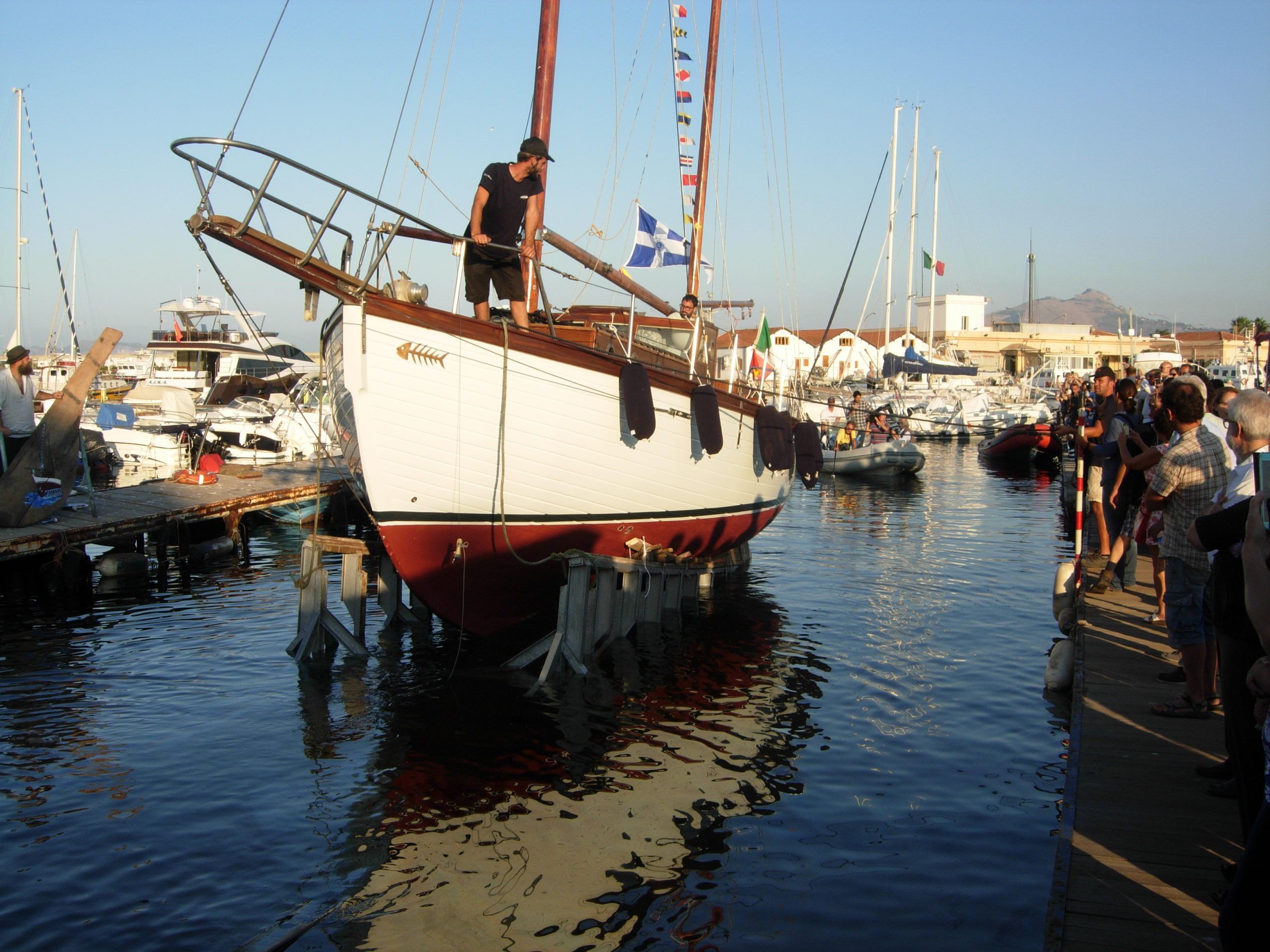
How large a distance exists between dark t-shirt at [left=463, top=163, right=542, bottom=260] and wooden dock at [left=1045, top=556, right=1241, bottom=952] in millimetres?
6202

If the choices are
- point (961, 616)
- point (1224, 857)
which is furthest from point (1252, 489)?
point (961, 616)

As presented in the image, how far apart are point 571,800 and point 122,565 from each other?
10433 millimetres

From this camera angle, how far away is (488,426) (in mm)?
9383

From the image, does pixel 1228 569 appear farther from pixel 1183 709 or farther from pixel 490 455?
pixel 490 455

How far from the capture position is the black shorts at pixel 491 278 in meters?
9.80

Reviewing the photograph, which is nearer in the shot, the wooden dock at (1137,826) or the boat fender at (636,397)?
the wooden dock at (1137,826)

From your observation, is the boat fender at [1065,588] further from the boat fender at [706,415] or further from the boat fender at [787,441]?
the boat fender at [787,441]

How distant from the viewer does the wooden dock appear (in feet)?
12.9

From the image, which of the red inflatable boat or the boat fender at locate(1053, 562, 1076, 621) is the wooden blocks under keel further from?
the red inflatable boat

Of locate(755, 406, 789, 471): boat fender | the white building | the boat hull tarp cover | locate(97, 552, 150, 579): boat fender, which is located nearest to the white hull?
locate(755, 406, 789, 471): boat fender

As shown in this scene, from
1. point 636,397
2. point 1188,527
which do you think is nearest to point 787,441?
point 636,397

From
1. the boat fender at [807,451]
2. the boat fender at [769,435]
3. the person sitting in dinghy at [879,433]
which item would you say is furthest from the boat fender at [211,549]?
the person sitting in dinghy at [879,433]

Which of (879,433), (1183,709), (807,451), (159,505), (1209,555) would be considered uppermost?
(879,433)

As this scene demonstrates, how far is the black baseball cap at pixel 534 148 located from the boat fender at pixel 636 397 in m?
2.19
